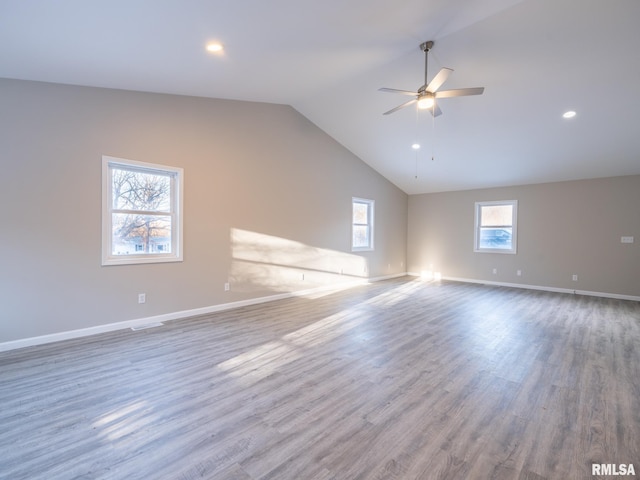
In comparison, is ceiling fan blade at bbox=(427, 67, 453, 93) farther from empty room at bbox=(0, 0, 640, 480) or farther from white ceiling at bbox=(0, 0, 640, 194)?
white ceiling at bbox=(0, 0, 640, 194)

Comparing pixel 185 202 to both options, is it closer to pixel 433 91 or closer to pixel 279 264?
pixel 279 264

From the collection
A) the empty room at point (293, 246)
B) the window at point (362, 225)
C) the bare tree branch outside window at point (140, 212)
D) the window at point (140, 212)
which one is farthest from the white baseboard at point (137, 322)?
the window at point (362, 225)

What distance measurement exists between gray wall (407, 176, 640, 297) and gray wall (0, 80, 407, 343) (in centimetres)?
313

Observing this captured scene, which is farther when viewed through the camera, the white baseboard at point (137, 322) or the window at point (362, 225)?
the window at point (362, 225)

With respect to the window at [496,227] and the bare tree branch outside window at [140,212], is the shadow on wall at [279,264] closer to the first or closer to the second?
the bare tree branch outside window at [140,212]

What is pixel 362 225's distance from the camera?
7.64 metres

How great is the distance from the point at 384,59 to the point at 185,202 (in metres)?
3.37

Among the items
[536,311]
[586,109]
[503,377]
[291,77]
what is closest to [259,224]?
[291,77]

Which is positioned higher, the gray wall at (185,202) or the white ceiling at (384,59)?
the white ceiling at (384,59)

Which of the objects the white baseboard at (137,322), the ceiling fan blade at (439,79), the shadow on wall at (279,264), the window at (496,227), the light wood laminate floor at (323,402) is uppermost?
the ceiling fan blade at (439,79)

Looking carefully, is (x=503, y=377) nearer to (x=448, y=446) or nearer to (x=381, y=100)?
(x=448, y=446)

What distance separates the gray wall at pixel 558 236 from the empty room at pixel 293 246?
5cm

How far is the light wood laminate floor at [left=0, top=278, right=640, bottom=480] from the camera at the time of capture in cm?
165

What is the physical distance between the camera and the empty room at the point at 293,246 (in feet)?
6.15
